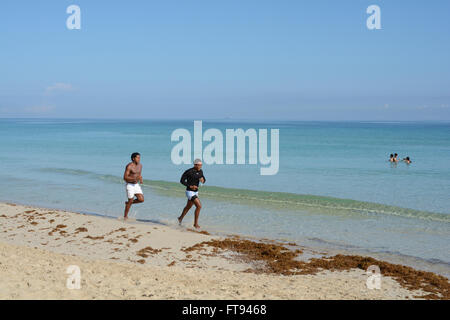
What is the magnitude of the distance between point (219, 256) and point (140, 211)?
5.70 m

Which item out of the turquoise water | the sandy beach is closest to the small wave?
the turquoise water

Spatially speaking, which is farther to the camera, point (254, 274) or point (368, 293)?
point (254, 274)

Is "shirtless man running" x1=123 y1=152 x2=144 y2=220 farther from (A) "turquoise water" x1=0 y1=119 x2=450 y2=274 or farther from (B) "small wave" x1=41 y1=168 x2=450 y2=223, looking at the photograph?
(B) "small wave" x1=41 y1=168 x2=450 y2=223

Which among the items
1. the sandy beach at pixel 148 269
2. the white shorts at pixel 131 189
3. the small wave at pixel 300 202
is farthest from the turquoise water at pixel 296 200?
the sandy beach at pixel 148 269

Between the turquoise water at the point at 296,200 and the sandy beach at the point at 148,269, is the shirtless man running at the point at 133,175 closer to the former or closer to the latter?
the sandy beach at the point at 148,269

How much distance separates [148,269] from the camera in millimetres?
7750

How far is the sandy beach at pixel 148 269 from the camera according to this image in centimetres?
619

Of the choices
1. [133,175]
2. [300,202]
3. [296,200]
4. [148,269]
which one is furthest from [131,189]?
[296,200]

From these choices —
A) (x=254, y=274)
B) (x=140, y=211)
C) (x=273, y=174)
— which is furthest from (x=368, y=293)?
(x=273, y=174)

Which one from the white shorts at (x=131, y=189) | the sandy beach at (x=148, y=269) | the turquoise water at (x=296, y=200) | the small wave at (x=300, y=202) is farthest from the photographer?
the small wave at (x=300, y=202)

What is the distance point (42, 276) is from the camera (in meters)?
6.63

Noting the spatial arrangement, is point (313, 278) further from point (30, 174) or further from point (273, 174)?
point (30, 174)

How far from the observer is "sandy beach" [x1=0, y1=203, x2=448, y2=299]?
619 cm

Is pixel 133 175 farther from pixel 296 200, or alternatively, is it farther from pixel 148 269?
pixel 296 200
